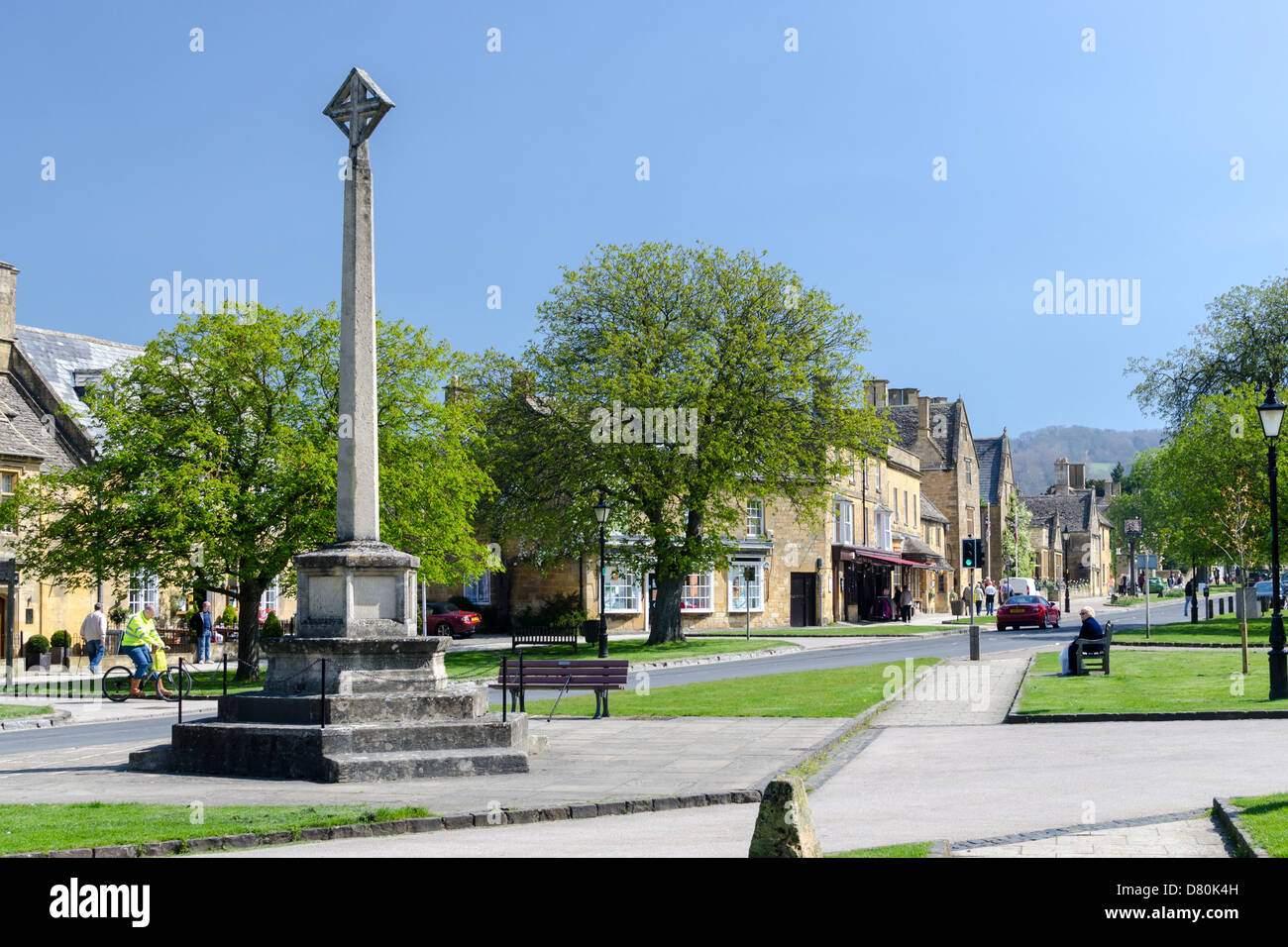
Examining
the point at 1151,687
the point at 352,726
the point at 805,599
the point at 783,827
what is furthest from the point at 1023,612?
the point at 783,827

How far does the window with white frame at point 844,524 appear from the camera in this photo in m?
61.5

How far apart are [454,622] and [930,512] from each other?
41060 millimetres

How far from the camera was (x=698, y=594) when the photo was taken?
182ft

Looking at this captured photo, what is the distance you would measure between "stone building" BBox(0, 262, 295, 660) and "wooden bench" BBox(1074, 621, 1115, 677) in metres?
25.2

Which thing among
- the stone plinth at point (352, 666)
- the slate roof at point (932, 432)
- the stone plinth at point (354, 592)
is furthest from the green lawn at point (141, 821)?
the slate roof at point (932, 432)

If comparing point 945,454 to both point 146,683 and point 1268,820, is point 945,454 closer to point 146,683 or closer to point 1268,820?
point 146,683

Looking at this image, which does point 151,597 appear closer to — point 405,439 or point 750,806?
point 405,439

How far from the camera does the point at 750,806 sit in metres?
11.3

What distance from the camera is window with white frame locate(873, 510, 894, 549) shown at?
68125mm

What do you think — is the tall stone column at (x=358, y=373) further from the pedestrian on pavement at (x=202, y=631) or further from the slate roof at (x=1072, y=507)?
the slate roof at (x=1072, y=507)

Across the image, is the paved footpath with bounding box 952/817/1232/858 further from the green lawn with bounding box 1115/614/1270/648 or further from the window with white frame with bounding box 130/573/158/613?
the window with white frame with bounding box 130/573/158/613

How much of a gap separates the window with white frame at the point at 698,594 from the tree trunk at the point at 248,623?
2562 centimetres
